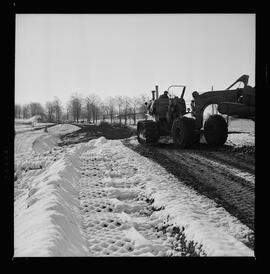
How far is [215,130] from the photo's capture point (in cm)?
899

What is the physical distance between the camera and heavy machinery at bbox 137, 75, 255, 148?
8.12m

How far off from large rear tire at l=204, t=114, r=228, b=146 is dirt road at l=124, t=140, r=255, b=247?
1.17ft

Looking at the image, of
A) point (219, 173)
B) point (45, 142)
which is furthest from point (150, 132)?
point (45, 142)

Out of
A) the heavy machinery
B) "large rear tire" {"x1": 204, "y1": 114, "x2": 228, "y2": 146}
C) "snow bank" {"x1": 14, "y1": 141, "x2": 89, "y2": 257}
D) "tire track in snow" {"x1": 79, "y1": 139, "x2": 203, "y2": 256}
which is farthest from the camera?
"large rear tire" {"x1": 204, "y1": 114, "x2": 228, "y2": 146}

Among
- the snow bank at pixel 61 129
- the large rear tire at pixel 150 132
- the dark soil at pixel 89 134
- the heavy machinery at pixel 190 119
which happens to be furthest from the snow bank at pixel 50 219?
the large rear tire at pixel 150 132

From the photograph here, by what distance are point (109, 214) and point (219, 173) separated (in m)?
2.77

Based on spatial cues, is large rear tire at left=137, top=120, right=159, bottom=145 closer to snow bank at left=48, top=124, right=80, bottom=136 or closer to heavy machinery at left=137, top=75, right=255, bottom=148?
heavy machinery at left=137, top=75, right=255, bottom=148

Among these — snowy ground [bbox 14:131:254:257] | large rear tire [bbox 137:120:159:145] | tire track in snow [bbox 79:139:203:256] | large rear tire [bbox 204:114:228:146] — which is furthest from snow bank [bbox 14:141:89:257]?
large rear tire [bbox 137:120:159:145]

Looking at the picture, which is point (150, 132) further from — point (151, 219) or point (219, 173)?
point (151, 219)

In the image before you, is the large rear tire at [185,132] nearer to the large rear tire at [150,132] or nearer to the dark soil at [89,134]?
the large rear tire at [150,132]
